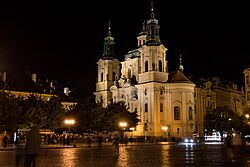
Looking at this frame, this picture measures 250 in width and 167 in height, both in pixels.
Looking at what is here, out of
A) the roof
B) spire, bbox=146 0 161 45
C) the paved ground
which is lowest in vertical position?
the paved ground

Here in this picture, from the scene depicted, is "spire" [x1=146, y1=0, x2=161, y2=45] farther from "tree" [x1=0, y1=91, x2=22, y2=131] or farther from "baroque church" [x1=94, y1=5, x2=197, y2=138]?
"tree" [x1=0, y1=91, x2=22, y2=131]

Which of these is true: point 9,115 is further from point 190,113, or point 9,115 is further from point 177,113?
point 190,113

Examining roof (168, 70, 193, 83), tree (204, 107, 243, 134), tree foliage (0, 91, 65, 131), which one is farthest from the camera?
tree (204, 107, 243, 134)

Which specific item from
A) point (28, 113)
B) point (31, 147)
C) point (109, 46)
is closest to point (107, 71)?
point (109, 46)

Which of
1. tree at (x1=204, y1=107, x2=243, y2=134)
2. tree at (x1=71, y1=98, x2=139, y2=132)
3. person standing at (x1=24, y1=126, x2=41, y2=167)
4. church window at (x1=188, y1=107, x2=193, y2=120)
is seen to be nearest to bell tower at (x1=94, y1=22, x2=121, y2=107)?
church window at (x1=188, y1=107, x2=193, y2=120)

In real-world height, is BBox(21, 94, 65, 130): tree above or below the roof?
below

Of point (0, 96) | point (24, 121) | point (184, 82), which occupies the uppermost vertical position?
point (184, 82)

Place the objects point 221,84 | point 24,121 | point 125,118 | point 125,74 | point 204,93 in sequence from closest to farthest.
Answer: point 24,121 < point 125,118 < point 125,74 < point 204,93 < point 221,84

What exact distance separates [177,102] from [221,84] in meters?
47.2

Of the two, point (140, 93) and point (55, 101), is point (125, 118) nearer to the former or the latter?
point (140, 93)

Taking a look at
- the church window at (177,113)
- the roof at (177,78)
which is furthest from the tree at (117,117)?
the roof at (177,78)

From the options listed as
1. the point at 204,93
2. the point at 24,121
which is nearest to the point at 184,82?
the point at 204,93

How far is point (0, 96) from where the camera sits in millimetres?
54156

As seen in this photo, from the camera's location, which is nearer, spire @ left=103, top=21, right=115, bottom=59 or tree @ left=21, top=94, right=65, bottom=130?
tree @ left=21, top=94, right=65, bottom=130
